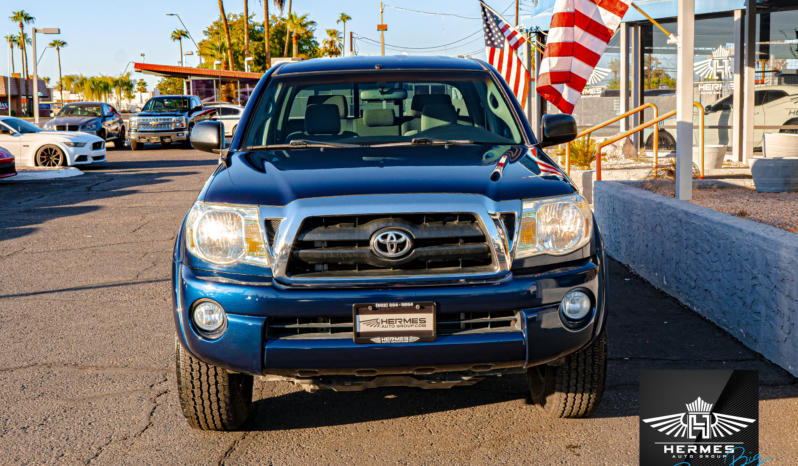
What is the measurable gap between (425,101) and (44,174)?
15.2 m

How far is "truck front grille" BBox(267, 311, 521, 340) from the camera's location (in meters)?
3.16

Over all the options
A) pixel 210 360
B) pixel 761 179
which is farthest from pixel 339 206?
pixel 761 179

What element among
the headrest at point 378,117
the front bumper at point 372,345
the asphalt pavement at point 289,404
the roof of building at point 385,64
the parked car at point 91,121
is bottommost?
the asphalt pavement at point 289,404

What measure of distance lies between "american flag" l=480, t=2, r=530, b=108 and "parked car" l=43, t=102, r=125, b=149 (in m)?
13.7

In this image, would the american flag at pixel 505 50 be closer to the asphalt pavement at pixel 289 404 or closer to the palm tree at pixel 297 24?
the asphalt pavement at pixel 289 404

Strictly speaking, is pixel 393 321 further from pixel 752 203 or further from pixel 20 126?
pixel 20 126

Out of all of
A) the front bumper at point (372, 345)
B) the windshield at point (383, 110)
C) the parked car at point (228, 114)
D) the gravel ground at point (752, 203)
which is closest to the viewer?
the front bumper at point (372, 345)

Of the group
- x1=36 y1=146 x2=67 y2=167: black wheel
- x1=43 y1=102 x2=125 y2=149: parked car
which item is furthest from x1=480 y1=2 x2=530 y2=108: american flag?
x1=43 y1=102 x2=125 y2=149: parked car

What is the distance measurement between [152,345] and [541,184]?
2.94 meters

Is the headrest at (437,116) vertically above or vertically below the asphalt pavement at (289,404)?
above

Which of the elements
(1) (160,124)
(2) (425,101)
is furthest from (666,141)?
(1) (160,124)

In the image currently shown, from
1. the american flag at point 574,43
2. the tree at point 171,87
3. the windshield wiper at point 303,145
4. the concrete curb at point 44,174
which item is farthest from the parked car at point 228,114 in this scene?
the tree at point 171,87

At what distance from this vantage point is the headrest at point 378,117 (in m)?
4.71

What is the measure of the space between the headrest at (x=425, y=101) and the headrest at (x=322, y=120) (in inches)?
19.0
